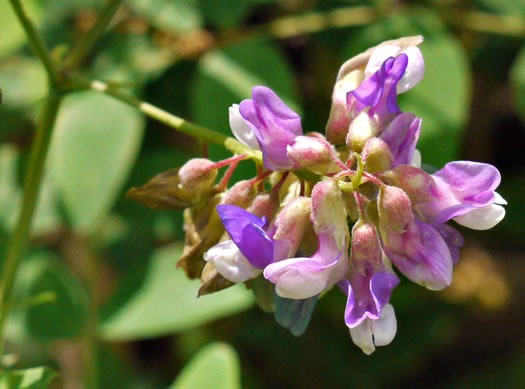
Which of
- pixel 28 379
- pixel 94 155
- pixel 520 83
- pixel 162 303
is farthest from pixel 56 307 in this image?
pixel 520 83

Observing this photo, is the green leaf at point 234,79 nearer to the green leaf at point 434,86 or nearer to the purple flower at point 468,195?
the green leaf at point 434,86

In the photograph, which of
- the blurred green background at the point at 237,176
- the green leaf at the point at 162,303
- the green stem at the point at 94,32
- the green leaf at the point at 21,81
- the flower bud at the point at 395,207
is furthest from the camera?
the green leaf at the point at 21,81

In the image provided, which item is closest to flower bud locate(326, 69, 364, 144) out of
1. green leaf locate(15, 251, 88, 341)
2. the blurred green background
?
the blurred green background

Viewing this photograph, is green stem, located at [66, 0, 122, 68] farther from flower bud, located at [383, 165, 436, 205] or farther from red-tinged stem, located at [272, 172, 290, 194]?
flower bud, located at [383, 165, 436, 205]

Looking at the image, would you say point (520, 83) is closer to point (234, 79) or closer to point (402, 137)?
point (234, 79)

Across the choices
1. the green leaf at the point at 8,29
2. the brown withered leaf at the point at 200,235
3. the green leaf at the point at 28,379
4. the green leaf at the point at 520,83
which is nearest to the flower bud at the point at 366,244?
the brown withered leaf at the point at 200,235

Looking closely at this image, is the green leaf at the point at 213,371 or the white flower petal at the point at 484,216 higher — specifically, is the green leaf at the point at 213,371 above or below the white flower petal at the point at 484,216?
below
